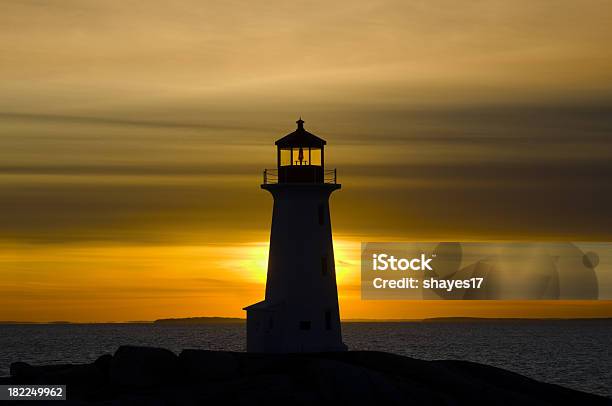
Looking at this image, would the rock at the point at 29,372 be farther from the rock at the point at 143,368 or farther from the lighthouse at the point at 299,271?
the lighthouse at the point at 299,271

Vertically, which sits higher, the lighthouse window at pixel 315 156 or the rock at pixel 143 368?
the lighthouse window at pixel 315 156

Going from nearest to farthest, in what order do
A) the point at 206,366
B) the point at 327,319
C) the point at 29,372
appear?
1. the point at 206,366
2. the point at 29,372
3. the point at 327,319

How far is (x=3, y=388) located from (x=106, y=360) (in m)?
4.14

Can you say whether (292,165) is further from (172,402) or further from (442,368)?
(172,402)

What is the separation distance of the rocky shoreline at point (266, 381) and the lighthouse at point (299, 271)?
3629mm

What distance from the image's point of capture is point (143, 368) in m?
38.4

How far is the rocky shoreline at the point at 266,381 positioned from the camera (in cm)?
3597

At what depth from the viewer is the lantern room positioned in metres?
47.5

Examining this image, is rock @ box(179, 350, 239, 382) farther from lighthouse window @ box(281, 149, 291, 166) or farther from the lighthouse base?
lighthouse window @ box(281, 149, 291, 166)

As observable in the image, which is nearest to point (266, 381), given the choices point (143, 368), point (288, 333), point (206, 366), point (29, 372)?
point (206, 366)

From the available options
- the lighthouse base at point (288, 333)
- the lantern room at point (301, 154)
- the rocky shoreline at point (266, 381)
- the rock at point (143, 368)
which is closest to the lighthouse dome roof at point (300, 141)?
the lantern room at point (301, 154)

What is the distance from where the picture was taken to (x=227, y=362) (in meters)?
39.3

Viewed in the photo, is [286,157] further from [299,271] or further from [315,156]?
[299,271]

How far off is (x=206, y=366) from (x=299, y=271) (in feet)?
30.4
